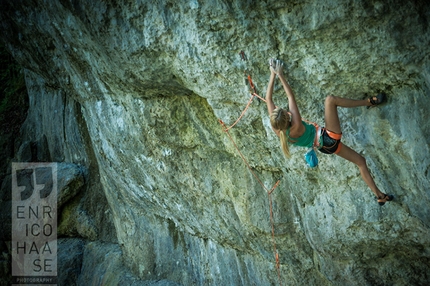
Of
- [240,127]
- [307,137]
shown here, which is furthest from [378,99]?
[240,127]

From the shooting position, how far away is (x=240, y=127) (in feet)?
20.7

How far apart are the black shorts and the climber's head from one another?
17.4 inches

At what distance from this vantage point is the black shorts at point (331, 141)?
198 inches

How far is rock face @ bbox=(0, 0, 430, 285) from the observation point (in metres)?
4.83

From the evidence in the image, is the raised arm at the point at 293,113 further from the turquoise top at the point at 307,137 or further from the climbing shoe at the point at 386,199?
the climbing shoe at the point at 386,199

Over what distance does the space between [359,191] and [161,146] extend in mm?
3423

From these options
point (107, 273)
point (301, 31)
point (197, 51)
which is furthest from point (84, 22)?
point (107, 273)

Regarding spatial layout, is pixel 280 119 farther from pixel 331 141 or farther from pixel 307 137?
pixel 331 141

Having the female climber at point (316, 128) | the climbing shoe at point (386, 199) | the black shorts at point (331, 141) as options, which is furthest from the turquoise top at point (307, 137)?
the climbing shoe at point (386, 199)

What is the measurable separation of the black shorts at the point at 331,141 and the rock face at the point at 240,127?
0.41 meters

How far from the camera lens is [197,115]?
706 cm

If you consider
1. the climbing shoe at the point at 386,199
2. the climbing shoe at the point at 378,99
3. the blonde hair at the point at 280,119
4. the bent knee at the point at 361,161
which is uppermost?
the climbing shoe at the point at 378,99

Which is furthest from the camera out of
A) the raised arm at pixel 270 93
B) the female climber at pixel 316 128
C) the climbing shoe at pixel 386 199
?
the climbing shoe at pixel 386 199

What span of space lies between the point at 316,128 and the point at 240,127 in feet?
4.41
